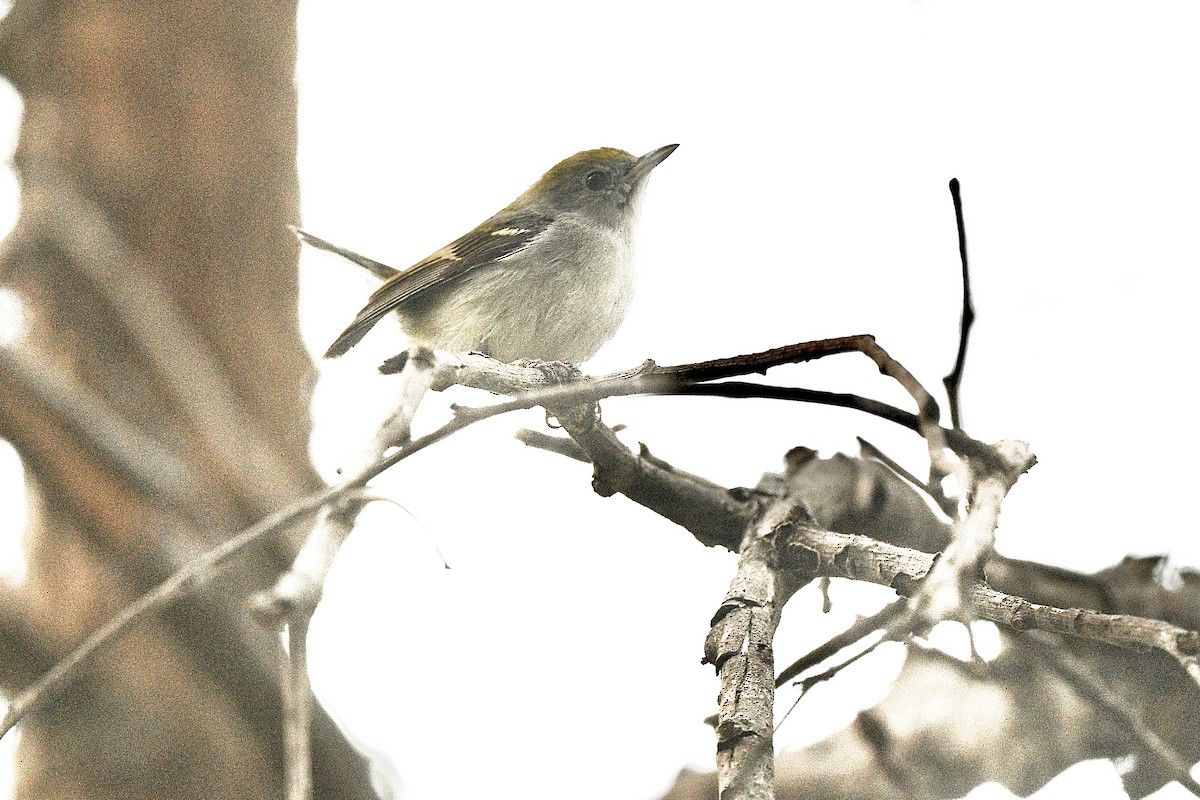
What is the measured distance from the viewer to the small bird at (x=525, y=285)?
2.72m

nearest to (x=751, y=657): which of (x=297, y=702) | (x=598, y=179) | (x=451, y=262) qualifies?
(x=297, y=702)

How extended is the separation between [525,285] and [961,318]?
6.83 ft

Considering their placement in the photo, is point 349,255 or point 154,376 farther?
point 349,255

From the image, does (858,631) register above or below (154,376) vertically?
below

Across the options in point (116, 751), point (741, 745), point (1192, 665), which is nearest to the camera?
point (1192, 665)

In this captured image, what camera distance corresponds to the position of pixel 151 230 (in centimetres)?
313

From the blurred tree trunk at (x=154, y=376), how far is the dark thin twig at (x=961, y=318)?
1631mm

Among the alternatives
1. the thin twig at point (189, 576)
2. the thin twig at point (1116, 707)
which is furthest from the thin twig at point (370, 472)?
the thin twig at point (1116, 707)

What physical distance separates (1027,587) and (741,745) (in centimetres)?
68

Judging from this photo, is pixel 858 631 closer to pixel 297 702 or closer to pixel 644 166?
pixel 297 702

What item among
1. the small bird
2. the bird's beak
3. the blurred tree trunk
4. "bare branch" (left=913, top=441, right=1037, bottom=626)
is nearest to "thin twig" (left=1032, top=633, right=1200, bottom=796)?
"bare branch" (left=913, top=441, right=1037, bottom=626)

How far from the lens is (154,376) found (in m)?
2.99

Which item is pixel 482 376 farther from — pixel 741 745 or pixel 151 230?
pixel 151 230

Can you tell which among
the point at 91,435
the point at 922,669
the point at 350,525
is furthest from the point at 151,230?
the point at 350,525
